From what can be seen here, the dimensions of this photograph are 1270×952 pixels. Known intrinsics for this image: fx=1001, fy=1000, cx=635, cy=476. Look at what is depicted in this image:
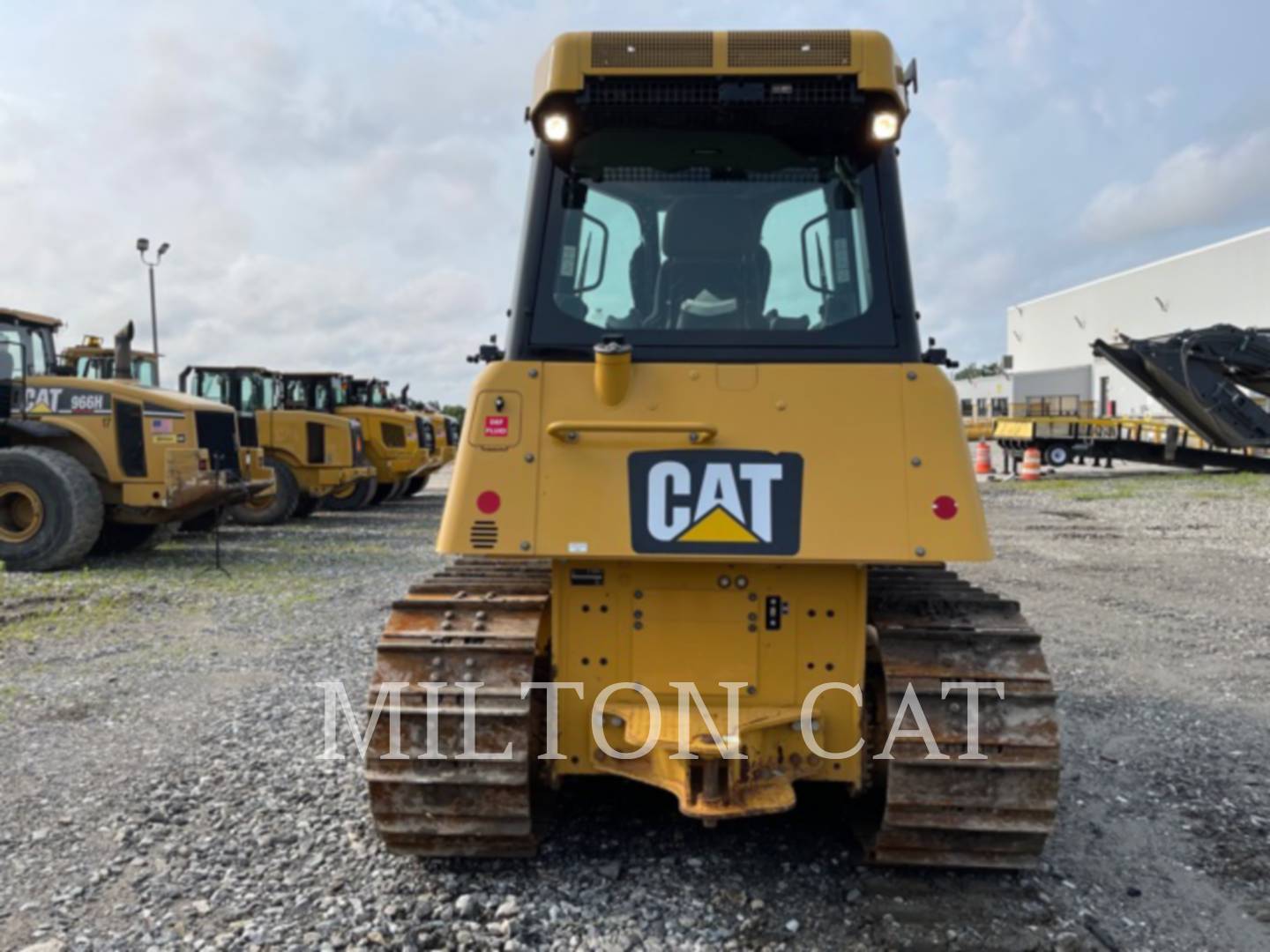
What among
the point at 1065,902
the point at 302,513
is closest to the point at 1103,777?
the point at 1065,902

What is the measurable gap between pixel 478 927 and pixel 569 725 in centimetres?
69

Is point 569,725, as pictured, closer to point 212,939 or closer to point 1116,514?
point 212,939

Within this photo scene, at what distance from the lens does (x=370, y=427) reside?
17.8 metres

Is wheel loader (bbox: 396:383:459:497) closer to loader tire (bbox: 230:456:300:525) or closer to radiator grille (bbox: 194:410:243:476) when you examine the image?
loader tire (bbox: 230:456:300:525)

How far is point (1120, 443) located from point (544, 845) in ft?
75.4

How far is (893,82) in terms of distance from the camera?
332 cm

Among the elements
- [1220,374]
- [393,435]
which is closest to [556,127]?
[393,435]

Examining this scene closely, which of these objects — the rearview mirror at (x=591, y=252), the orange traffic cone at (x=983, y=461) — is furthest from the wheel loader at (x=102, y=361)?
the orange traffic cone at (x=983, y=461)

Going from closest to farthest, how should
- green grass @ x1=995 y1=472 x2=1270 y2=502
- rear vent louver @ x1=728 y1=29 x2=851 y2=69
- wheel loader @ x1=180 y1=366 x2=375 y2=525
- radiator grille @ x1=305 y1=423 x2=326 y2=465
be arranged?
rear vent louver @ x1=728 y1=29 x2=851 y2=69 → wheel loader @ x1=180 y1=366 x2=375 y2=525 → radiator grille @ x1=305 y1=423 x2=326 y2=465 → green grass @ x1=995 y1=472 x2=1270 y2=502

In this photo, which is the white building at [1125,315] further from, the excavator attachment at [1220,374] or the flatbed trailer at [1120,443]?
the excavator attachment at [1220,374]

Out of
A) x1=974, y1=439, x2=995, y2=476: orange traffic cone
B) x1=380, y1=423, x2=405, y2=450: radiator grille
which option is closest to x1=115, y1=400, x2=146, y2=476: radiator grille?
x1=380, y1=423, x2=405, y2=450: radiator grille

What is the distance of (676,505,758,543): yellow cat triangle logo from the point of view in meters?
3.15

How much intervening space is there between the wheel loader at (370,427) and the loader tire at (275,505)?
Result: 121cm

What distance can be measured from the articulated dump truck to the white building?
25.2 metres
